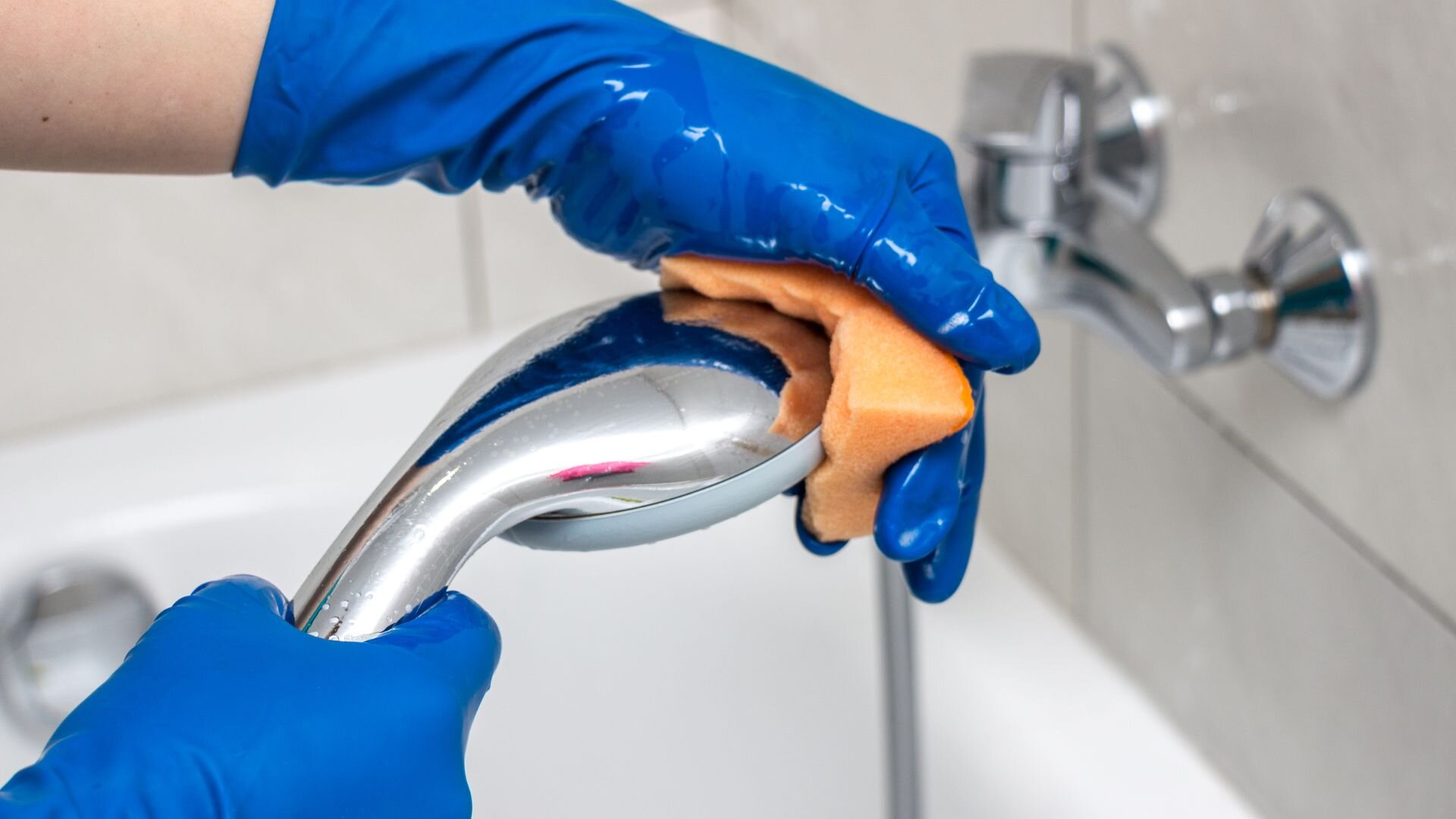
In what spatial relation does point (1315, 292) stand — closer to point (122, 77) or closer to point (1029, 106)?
point (1029, 106)

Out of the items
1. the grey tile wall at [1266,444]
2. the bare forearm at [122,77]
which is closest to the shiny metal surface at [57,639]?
the bare forearm at [122,77]

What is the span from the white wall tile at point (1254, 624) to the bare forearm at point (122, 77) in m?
0.38

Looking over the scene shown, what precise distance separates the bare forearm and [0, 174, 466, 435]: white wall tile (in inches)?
16.2

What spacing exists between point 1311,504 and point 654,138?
274 millimetres

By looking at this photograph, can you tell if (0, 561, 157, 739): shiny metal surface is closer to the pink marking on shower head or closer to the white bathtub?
the white bathtub

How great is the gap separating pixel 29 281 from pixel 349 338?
7.4 inches

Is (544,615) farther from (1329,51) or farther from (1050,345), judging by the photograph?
(1329,51)

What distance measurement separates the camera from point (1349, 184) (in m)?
0.46

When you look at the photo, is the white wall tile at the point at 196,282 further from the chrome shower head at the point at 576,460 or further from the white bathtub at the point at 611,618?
the chrome shower head at the point at 576,460

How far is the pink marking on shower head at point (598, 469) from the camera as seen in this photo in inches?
14.8

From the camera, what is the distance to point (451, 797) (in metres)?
0.36

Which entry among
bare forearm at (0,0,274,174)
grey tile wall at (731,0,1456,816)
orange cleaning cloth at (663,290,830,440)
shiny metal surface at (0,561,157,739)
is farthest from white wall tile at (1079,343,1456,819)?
shiny metal surface at (0,561,157,739)

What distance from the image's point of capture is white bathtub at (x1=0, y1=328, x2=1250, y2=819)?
0.73 meters

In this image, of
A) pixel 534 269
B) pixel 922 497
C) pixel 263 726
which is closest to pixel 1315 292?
pixel 922 497
